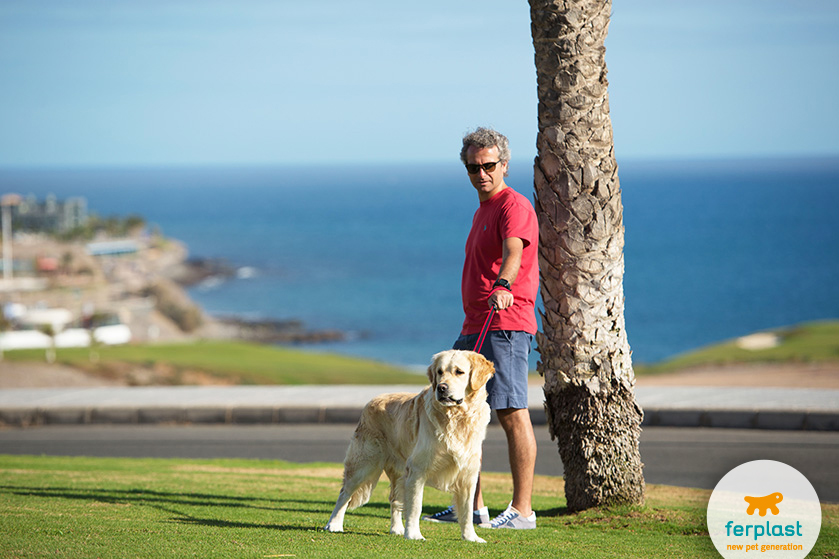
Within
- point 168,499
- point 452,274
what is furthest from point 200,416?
point 452,274

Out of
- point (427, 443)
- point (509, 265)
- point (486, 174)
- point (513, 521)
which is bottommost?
point (513, 521)

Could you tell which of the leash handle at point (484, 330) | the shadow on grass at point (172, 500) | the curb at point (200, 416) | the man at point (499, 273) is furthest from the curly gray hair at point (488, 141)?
the curb at point (200, 416)

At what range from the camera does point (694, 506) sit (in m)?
7.75

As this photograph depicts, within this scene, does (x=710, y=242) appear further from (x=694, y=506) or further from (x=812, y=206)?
(x=694, y=506)

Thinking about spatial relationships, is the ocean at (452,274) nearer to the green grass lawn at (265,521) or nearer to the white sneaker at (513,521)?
the green grass lawn at (265,521)

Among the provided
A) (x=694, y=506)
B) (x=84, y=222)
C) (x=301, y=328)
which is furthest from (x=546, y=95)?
(x=84, y=222)

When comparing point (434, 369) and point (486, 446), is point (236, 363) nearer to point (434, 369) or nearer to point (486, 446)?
point (486, 446)

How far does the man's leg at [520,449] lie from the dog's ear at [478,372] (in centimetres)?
107

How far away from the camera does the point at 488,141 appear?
6.43 meters

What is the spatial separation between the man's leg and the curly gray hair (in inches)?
73.8

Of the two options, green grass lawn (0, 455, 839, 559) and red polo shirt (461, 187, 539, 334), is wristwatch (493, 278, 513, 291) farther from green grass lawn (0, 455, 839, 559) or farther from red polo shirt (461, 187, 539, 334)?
green grass lawn (0, 455, 839, 559)

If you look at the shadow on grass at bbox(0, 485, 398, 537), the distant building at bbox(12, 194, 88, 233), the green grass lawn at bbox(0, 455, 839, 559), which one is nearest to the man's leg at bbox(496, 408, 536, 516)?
the green grass lawn at bbox(0, 455, 839, 559)

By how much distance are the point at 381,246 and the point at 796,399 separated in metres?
115

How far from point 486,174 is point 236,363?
15.5m
